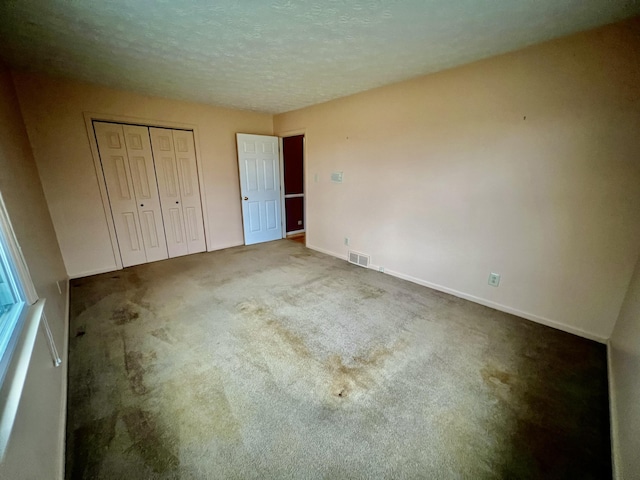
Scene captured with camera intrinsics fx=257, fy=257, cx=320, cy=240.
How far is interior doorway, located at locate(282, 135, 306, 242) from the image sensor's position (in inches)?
208

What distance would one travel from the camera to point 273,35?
1917 mm

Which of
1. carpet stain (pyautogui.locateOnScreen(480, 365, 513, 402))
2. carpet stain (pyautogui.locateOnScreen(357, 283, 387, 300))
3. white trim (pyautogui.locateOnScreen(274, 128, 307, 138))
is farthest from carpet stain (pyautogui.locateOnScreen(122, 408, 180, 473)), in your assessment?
white trim (pyautogui.locateOnScreen(274, 128, 307, 138))

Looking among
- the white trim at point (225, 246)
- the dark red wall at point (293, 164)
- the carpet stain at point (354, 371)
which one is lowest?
the carpet stain at point (354, 371)

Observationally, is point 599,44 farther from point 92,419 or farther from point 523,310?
point 92,419

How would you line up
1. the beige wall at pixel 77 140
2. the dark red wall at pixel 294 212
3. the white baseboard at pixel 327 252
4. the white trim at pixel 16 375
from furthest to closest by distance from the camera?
the dark red wall at pixel 294 212, the white baseboard at pixel 327 252, the beige wall at pixel 77 140, the white trim at pixel 16 375

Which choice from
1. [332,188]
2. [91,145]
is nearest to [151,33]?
[91,145]

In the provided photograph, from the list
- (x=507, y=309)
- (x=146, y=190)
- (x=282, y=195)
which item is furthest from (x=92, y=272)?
(x=507, y=309)

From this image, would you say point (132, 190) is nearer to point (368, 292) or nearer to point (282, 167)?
point (282, 167)

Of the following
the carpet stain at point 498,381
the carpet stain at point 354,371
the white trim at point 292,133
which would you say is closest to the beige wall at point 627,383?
the carpet stain at point 498,381

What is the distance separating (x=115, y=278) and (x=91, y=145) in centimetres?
168

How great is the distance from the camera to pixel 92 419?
1467 mm

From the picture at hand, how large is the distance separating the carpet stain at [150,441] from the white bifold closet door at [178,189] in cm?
303

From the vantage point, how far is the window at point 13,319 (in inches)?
36.8

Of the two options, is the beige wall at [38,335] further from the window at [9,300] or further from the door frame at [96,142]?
the door frame at [96,142]
